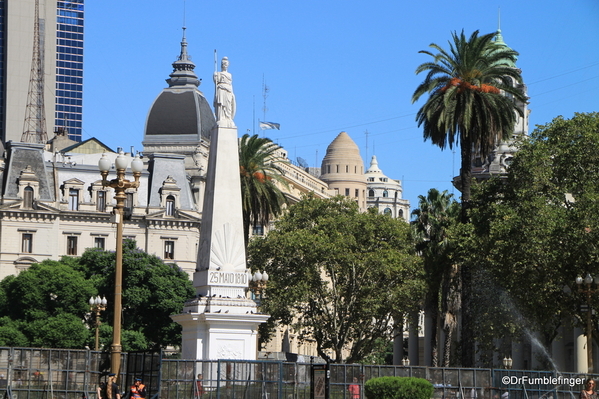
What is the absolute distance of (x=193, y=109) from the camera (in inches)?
4466

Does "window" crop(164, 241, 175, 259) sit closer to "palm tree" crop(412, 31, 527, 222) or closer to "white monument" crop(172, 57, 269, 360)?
"palm tree" crop(412, 31, 527, 222)

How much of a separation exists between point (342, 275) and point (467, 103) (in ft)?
62.7

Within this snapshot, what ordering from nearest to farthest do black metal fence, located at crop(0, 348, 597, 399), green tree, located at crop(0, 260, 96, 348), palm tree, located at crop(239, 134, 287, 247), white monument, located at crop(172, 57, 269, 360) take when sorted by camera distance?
1. black metal fence, located at crop(0, 348, 597, 399)
2. white monument, located at crop(172, 57, 269, 360)
3. palm tree, located at crop(239, 134, 287, 247)
4. green tree, located at crop(0, 260, 96, 348)

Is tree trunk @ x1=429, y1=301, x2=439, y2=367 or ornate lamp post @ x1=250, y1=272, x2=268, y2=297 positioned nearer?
ornate lamp post @ x1=250, y1=272, x2=268, y2=297

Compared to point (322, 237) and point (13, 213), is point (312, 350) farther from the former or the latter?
point (322, 237)

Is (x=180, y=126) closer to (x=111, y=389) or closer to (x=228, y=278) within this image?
(x=228, y=278)

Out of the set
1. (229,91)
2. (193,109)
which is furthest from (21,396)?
(193,109)

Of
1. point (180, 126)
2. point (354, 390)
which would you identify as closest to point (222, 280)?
point (354, 390)

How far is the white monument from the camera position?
1578 inches

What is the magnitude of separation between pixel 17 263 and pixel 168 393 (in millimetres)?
64938

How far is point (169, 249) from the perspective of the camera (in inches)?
4003

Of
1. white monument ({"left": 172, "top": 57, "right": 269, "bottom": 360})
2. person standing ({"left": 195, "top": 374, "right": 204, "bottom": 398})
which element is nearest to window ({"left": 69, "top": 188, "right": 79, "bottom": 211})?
white monument ({"left": 172, "top": 57, "right": 269, "bottom": 360})

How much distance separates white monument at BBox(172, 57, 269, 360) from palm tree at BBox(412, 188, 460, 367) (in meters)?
25.8

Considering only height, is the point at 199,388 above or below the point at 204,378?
below
